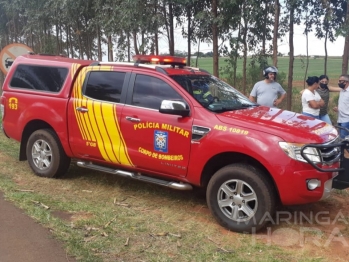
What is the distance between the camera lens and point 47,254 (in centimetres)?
387

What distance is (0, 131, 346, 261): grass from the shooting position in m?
3.94

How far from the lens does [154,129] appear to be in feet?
16.6

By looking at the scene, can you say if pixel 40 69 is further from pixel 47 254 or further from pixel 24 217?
pixel 47 254

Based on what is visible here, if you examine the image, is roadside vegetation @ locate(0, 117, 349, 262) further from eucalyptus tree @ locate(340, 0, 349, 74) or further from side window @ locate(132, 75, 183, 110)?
eucalyptus tree @ locate(340, 0, 349, 74)

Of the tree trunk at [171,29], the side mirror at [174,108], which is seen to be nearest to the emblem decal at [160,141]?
the side mirror at [174,108]

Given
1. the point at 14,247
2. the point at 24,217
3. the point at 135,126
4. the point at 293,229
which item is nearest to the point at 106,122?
the point at 135,126

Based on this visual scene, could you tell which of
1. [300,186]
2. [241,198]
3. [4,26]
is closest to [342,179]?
[300,186]

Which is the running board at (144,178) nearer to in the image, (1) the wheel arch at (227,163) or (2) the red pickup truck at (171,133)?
(2) the red pickup truck at (171,133)

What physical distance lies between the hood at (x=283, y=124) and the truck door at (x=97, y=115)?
1.50 meters

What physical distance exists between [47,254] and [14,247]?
390 mm

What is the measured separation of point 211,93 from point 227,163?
1.01 metres

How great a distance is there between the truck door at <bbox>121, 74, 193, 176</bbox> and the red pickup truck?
12 mm

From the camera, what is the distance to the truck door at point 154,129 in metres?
4.86

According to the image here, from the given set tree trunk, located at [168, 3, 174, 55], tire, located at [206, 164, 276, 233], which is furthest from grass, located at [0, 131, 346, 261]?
tree trunk, located at [168, 3, 174, 55]
